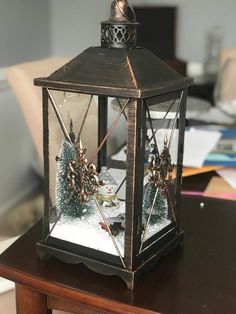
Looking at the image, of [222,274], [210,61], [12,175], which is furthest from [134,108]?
[210,61]

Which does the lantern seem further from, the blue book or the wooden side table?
the blue book

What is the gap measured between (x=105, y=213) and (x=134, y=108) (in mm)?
199

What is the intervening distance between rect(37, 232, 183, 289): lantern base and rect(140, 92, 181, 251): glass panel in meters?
→ 0.03

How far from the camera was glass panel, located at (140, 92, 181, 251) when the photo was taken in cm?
74

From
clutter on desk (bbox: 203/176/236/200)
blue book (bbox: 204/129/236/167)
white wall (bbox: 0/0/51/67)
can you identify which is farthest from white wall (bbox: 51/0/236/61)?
clutter on desk (bbox: 203/176/236/200)

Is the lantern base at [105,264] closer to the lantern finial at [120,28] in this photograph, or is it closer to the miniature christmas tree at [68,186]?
the miniature christmas tree at [68,186]

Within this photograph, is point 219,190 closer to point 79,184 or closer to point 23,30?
point 79,184

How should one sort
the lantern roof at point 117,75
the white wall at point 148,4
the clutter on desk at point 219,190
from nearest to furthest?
the lantern roof at point 117,75
the clutter on desk at point 219,190
the white wall at point 148,4

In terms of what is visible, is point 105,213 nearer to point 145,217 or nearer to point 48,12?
point 145,217

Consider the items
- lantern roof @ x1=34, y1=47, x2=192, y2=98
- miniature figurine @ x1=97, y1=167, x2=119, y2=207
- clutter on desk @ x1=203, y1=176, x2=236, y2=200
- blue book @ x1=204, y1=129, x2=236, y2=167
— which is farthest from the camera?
blue book @ x1=204, y1=129, x2=236, y2=167

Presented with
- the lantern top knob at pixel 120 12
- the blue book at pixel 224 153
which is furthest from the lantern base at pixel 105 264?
the blue book at pixel 224 153

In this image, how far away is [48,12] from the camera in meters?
3.73

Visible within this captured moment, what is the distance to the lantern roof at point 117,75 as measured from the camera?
0.67 metres

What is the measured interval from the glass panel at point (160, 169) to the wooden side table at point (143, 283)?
2.5 inches
